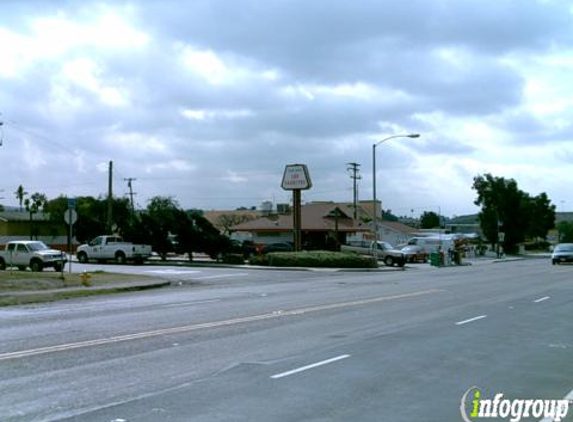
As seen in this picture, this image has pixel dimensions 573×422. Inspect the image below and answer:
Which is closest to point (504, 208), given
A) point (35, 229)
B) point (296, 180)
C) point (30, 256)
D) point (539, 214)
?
point (539, 214)

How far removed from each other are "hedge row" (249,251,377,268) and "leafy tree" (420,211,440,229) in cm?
11979

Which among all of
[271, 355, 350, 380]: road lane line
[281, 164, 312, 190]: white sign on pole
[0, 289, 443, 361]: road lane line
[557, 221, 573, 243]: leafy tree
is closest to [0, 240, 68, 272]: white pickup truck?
[281, 164, 312, 190]: white sign on pole

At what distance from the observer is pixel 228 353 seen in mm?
10898

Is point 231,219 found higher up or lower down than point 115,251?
higher up

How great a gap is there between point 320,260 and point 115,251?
14.6 m

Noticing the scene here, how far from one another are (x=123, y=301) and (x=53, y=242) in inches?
2407

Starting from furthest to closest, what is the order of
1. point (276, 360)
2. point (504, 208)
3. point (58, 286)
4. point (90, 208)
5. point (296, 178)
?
point (504, 208), point (90, 208), point (296, 178), point (58, 286), point (276, 360)

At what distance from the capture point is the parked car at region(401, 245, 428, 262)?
61.5 metres

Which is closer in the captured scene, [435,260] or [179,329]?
[179,329]

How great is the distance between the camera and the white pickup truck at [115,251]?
48.7 metres

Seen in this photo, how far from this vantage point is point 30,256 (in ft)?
123

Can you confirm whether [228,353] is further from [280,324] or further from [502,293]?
[502,293]

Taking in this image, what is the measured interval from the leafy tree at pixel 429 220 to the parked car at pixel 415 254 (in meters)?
102

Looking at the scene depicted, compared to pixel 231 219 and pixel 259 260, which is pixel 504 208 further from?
pixel 259 260
